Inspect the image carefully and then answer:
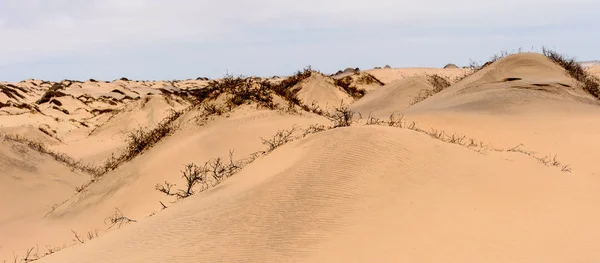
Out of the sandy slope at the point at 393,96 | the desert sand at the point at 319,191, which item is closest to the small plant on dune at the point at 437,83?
the sandy slope at the point at 393,96

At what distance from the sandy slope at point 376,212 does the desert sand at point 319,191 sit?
Answer: 2 cm

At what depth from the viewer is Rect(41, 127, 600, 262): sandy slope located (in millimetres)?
4871

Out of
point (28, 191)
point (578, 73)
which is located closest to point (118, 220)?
point (28, 191)

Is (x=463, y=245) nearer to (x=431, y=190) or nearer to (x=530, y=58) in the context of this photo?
(x=431, y=190)

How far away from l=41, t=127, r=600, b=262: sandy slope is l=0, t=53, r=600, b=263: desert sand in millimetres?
20

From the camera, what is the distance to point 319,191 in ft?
19.0

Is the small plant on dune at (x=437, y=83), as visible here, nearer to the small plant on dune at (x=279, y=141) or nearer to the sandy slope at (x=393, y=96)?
the sandy slope at (x=393, y=96)

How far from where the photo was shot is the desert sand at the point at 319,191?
16.5 feet

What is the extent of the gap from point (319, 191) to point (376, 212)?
2.31 feet

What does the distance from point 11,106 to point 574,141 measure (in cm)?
3036

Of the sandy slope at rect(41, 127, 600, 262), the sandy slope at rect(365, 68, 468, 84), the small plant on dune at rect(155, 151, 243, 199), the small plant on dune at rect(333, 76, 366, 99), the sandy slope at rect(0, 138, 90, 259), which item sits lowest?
the sandy slope at rect(365, 68, 468, 84)

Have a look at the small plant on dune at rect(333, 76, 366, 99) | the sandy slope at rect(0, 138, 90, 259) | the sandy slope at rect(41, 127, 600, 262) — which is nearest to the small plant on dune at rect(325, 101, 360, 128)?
the sandy slope at rect(41, 127, 600, 262)

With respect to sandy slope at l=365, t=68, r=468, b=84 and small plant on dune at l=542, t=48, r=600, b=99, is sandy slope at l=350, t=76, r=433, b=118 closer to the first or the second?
small plant on dune at l=542, t=48, r=600, b=99

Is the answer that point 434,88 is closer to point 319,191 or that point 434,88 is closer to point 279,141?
point 279,141
